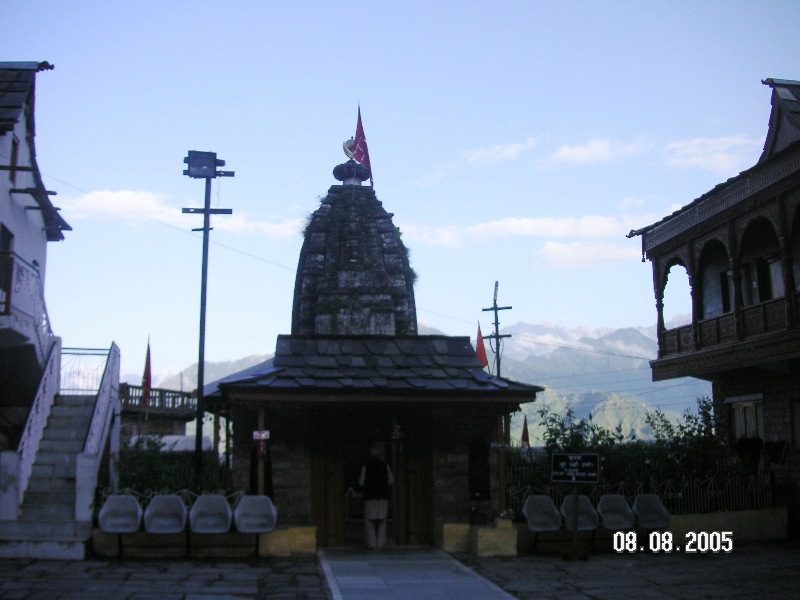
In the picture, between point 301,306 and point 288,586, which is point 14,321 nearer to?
point 288,586

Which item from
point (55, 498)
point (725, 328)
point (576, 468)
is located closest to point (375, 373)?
point (576, 468)

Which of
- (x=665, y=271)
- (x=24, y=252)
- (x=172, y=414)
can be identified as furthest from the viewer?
(x=172, y=414)

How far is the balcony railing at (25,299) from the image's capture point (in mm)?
15609

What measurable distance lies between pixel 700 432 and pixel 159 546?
1071 centimetres

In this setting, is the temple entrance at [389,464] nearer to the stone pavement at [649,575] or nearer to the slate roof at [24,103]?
the stone pavement at [649,575]

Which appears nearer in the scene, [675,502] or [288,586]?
[288,586]

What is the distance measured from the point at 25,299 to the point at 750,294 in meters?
16.0

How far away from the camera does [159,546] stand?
13781 mm

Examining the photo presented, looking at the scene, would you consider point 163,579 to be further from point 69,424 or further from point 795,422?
point 795,422

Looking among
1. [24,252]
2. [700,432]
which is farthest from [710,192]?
[24,252]

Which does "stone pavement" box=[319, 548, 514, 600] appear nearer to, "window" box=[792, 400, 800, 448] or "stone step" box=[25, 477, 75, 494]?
"stone step" box=[25, 477, 75, 494]

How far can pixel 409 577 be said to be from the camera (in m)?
12.1

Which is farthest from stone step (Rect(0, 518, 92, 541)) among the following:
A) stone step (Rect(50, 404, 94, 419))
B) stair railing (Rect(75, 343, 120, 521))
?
stone step (Rect(50, 404, 94, 419))

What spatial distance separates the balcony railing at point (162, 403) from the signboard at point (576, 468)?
25.4 meters
